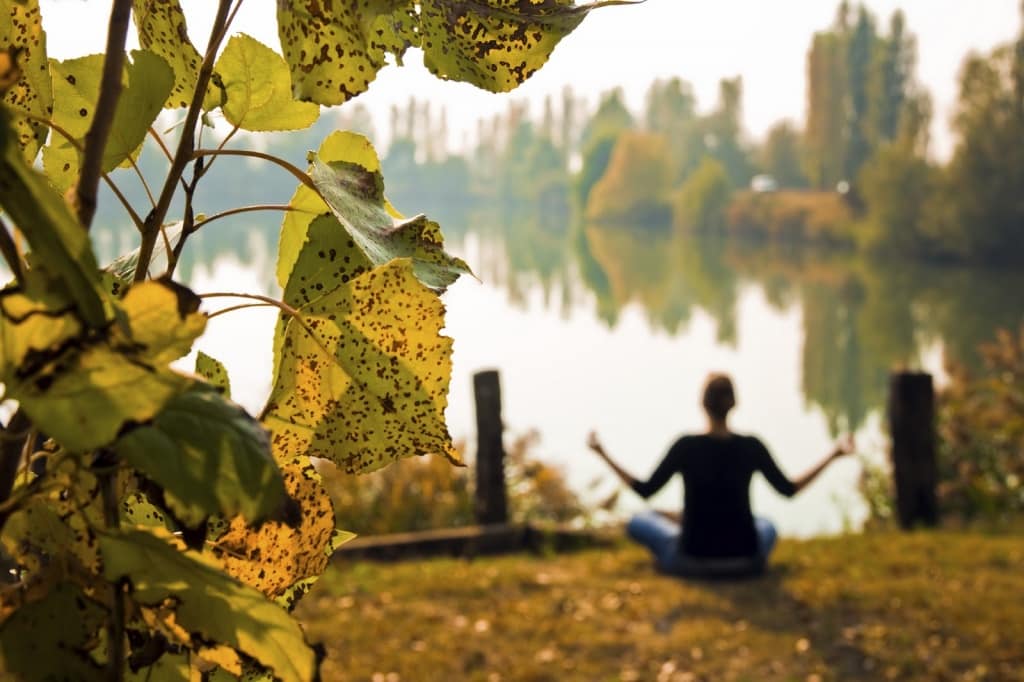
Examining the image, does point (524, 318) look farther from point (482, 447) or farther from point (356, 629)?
point (356, 629)

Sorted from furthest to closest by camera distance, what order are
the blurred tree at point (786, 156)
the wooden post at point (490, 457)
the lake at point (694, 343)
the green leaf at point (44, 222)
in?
the blurred tree at point (786, 156)
the lake at point (694, 343)
the wooden post at point (490, 457)
the green leaf at point (44, 222)

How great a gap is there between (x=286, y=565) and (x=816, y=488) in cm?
1503

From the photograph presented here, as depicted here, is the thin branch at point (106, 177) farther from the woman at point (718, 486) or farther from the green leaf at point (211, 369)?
the woman at point (718, 486)

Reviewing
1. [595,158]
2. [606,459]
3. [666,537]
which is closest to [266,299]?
[606,459]

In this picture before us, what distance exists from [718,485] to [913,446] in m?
2.89

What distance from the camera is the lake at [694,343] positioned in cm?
1809

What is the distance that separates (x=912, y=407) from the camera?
28.3ft

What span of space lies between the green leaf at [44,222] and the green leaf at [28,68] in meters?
0.23

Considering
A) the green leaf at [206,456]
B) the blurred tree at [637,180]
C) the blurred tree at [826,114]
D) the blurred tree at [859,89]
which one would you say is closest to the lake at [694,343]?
the blurred tree at [826,114]

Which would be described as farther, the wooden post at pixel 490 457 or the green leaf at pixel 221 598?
the wooden post at pixel 490 457

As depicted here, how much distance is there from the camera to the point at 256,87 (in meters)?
0.57

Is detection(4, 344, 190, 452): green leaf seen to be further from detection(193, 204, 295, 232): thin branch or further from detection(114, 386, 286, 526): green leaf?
detection(193, 204, 295, 232): thin branch

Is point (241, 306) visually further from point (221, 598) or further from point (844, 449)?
point (844, 449)

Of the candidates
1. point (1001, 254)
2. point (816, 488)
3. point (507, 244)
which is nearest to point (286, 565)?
point (816, 488)
